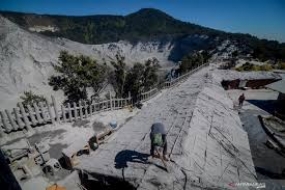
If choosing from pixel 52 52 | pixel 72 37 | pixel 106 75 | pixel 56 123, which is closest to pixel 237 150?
pixel 56 123

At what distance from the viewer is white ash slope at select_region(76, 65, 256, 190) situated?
18.5 ft

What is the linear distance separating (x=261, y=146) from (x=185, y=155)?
717 cm

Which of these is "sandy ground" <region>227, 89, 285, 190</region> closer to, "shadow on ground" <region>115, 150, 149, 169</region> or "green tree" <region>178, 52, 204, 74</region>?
"shadow on ground" <region>115, 150, 149, 169</region>

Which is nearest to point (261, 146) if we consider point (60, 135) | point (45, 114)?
point (60, 135)

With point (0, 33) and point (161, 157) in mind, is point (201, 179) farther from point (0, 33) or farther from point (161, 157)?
point (0, 33)

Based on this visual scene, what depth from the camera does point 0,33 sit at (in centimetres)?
2919

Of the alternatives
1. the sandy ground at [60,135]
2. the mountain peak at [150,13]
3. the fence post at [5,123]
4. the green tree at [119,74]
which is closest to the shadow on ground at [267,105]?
the sandy ground at [60,135]

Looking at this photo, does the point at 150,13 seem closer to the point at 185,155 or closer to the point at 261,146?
the point at 261,146

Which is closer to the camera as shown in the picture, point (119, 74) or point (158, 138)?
point (158, 138)

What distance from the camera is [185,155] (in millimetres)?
6293

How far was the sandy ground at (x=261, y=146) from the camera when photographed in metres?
8.91

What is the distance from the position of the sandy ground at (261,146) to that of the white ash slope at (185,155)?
4.47ft

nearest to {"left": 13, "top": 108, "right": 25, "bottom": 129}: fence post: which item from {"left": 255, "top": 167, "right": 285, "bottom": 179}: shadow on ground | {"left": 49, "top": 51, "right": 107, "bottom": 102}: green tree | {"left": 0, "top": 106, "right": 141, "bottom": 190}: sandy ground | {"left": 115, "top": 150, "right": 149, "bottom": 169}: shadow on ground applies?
{"left": 0, "top": 106, "right": 141, "bottom": 190}: sandy ground

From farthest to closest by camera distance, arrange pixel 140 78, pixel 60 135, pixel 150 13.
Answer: pixel 150 13, pixel 140 78, pixel 60 135
